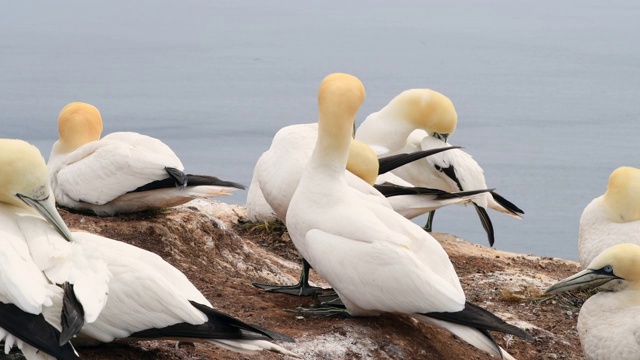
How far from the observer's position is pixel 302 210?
4.79 metres

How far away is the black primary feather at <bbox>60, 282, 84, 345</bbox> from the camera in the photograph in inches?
135

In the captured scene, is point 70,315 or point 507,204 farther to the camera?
point 507,204

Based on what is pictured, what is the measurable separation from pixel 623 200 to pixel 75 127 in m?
2.93

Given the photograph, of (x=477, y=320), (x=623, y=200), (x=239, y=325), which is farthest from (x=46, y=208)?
(x=623, y=200)

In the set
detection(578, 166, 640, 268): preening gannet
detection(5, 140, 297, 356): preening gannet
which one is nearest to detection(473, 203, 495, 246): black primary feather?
detection(578, 166, 640, 268): preening gannet

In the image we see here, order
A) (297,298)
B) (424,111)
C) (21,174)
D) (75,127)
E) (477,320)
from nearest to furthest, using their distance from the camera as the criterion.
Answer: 1. (21,174)
2. (477,320)
3. (297,298)
4. (75,127)
5. (424,111)

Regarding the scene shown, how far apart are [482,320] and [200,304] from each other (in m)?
1.05

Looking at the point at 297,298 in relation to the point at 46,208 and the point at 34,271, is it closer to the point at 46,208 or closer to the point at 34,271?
the point at 46,208

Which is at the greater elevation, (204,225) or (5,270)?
(5,270)

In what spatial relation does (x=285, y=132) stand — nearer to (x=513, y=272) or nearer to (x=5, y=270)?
(x=513, y=272)

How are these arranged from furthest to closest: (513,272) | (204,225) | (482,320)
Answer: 1. (513,272)
2. (204,225)
3. (482,320)

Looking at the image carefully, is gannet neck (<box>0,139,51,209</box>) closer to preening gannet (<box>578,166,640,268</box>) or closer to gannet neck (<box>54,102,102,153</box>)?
gannet neck (<box>54,102,102,153</box>)

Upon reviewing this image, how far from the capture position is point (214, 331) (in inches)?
150

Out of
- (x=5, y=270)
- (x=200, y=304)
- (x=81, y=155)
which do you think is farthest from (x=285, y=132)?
(x=5, y=270)
